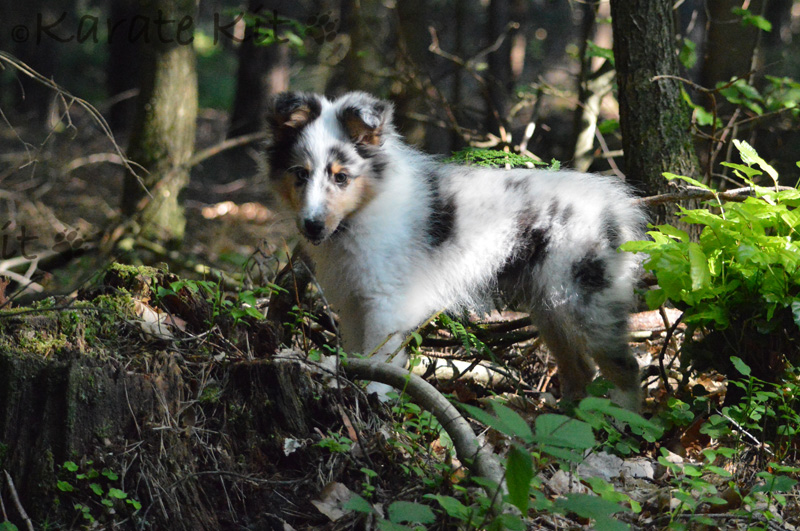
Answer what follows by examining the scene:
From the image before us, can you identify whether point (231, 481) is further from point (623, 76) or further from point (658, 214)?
point (623, 76)

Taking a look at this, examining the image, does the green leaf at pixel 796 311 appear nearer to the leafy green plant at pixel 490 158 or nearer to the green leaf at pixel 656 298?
the green leaf at pixel 656 298

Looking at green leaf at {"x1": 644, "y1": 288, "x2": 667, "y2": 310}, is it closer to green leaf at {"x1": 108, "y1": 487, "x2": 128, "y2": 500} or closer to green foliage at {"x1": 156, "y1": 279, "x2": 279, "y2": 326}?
green foliage at {"x1": 156, "y1": 279, "x2": 279, "y2": 326}

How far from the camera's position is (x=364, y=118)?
4.52 metres

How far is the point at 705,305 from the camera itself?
3809 mm

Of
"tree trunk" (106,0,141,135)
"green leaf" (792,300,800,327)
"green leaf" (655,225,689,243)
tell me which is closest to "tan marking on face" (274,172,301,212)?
"green leaf" (655,225,689,243)

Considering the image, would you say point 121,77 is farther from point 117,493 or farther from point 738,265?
point 738,265

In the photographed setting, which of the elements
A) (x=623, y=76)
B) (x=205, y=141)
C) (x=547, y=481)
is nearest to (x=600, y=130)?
(x=623, y=76)

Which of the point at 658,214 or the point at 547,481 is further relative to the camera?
the point at 658,214

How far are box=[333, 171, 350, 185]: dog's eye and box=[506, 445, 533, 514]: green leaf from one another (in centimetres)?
251

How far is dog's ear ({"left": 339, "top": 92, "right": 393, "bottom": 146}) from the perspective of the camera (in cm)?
→ 454

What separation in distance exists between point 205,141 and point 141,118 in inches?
446

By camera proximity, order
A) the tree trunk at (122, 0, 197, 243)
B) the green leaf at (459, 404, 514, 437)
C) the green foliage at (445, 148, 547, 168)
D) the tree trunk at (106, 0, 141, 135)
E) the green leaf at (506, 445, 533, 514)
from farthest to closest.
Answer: the tree trunk at (106, 0, 141, 135), the tree trunk at (122, 0, 197, 243), the green foliage at (445, 148, 547, 168), the green leaf at (459, 404, 514, 437), the green leaf at (506, 445, 533, 514)

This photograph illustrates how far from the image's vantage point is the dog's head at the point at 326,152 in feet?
14.6

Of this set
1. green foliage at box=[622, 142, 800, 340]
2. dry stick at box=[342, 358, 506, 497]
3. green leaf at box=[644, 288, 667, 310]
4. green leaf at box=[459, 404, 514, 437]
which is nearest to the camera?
green leaf at box=[459, 404, 514, 437]
